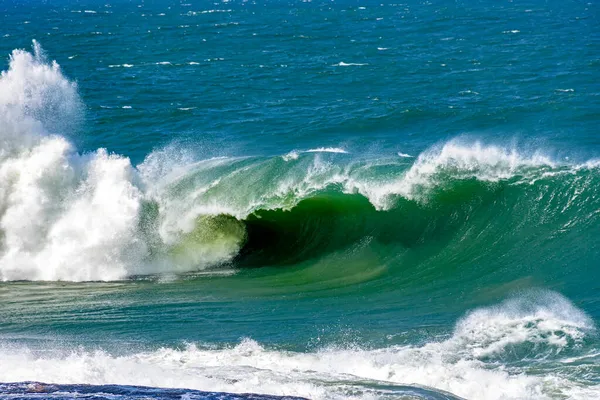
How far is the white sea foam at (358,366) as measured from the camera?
40.5 feet

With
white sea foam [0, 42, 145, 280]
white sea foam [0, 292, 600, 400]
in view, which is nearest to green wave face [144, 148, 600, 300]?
white sea foam [0, 42, 145, 280]

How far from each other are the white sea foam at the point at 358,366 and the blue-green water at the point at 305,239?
0.05 m

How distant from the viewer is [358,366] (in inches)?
529

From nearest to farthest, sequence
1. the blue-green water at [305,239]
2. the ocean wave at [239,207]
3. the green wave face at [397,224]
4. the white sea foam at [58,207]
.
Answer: the blue-green water at [305,239] → the green wave face at [397,224] → the white sea foam at [58,207] → the ocean wave at [239,207]

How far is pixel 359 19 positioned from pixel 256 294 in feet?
161

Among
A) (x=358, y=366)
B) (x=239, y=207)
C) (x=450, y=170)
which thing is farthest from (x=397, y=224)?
(x=358, y=366)

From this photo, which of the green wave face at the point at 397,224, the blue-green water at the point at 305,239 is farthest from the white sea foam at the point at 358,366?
the green wave face at the point at 397,224

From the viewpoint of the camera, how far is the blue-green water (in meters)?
13.5

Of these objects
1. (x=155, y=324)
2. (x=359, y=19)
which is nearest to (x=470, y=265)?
(x=155, y=324)

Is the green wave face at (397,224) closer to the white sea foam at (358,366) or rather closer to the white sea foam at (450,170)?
the white sea foam at (450,170)

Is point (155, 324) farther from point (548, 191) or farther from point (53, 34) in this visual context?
point (53, 34)

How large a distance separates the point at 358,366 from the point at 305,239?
24.9 ft

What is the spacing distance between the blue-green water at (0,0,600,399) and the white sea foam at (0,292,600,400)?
0.16ft

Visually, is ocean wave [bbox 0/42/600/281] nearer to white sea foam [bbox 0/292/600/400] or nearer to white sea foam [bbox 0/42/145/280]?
white sea foam [bbox 0/42/145/280]
